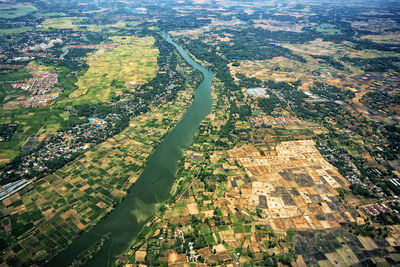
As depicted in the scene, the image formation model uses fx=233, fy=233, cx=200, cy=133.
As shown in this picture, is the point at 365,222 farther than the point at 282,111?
No

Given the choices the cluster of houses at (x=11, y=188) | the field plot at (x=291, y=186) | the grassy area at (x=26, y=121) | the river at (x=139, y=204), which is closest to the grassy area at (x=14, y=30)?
the grassy area at (x=26, y=121)

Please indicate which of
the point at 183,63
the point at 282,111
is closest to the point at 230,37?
the point at 183,63

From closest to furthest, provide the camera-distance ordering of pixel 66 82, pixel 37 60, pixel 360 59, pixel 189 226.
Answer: pixel 189 226, pixel 66 82, pixel 37 60, pixel 360 59

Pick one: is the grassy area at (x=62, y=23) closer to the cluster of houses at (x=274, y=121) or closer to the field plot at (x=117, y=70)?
the field plot at (x=117, y=70)

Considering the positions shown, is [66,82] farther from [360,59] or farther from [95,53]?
[360,59]

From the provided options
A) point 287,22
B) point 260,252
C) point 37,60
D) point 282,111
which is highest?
point 287,22

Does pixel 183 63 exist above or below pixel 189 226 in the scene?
above
